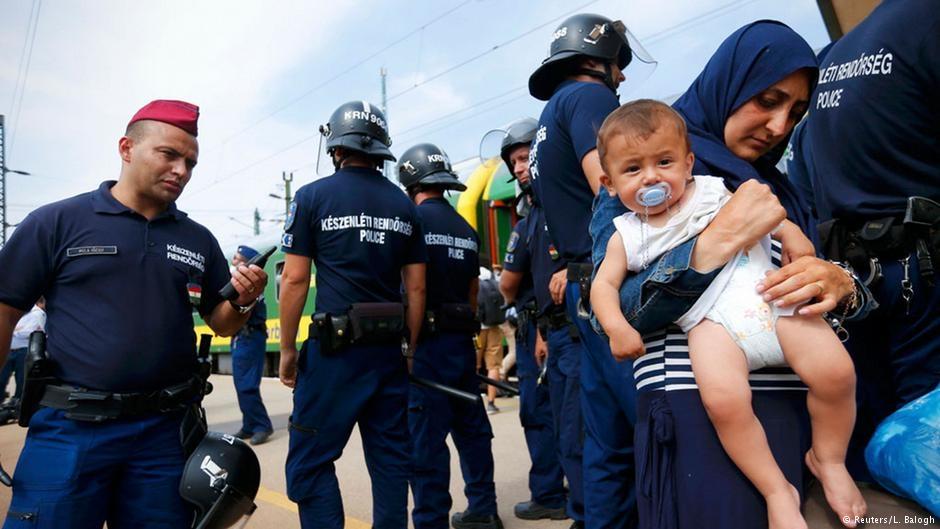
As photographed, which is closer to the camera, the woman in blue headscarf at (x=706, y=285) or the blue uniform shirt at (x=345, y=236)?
the woman in blue headscarf at (x=706, y=285)

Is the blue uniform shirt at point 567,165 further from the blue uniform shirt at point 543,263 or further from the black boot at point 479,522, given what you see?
the black boot at point 479,522

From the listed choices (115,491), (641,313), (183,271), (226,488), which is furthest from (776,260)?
(115,491)

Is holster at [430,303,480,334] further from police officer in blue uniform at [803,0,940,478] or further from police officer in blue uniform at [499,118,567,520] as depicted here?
police officer in blue uniform at [803,0,940,478]

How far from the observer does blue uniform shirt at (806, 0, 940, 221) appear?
1850 millimetres

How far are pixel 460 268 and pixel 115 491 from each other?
2442 mm

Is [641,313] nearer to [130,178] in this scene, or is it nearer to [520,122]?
[130,178]

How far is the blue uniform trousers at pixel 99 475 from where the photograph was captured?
210cm

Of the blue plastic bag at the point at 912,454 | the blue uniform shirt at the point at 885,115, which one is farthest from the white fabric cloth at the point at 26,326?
the blue plastic bag at the point at 912,454

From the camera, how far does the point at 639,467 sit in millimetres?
1402

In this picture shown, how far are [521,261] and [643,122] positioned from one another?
296cm

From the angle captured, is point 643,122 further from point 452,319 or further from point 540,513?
point 540,513

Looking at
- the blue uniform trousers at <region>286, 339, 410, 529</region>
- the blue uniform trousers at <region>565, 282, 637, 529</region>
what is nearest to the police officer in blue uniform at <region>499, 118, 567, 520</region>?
the blue uniform trousers at <region>286, 339, 410, 529</region>

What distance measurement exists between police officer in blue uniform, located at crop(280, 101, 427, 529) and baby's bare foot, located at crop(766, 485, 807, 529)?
2.09 meters

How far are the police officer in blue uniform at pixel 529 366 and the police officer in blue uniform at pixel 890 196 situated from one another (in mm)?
2054
